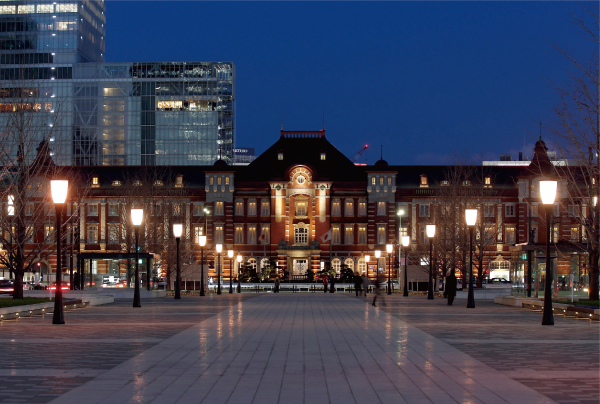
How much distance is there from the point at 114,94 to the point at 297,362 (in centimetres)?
12859

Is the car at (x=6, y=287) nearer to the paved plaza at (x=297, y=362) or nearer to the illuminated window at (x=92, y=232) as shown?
the illuminated window at (x=92, y=232)

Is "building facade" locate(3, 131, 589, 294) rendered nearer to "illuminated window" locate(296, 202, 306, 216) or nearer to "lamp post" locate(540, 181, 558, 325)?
Result: "illuminated window" locate(296, 202, 306, 216)

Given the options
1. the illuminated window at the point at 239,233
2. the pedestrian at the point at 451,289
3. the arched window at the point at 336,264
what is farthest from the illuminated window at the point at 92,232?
the pedestrian at the point at 451,289

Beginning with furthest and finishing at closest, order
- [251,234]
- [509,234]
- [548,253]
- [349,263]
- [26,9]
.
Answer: [26,9] → [509,234] → [251,234] → [349,263] → [548,253]

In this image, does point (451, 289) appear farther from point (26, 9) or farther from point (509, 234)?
point (26, 9)

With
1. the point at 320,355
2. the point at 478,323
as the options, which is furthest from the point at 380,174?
the point at 320,355

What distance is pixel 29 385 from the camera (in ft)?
38.3

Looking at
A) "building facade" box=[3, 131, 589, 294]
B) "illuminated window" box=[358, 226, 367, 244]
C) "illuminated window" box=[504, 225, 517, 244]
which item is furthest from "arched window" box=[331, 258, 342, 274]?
"illuminated window" box=[504, 225, 517, 244]

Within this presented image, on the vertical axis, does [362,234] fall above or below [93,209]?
below

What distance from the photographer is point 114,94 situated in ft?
450

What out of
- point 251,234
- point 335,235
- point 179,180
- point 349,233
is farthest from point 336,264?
point 179,180

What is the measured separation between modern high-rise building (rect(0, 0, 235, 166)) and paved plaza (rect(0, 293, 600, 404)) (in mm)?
116188

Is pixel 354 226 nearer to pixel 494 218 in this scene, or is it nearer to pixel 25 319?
pixel 494 218

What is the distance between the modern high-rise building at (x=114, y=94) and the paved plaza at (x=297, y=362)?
116188 mm
